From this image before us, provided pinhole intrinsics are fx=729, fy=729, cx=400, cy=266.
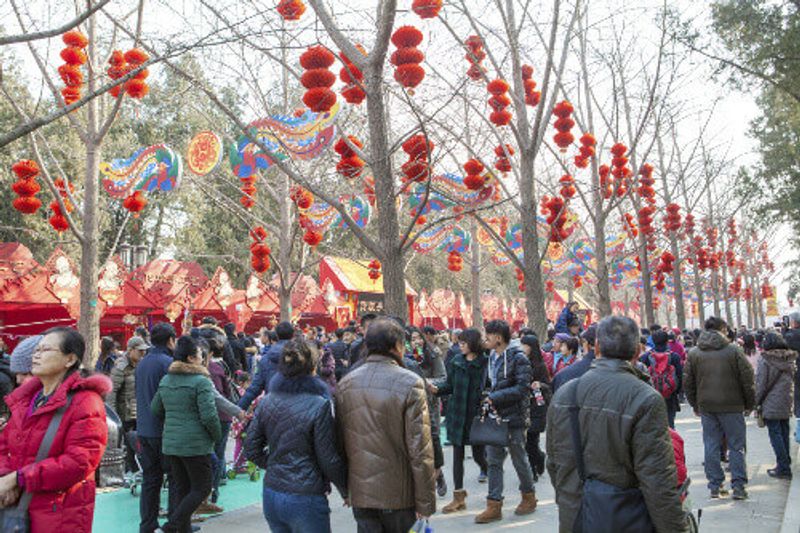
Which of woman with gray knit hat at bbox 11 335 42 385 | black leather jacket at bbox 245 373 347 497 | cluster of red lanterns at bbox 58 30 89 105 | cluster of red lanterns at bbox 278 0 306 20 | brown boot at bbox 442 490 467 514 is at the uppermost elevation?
cluster of red lanterns at bbox 58 30 89 105

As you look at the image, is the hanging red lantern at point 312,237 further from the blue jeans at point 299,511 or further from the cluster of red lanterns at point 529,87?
the blue jeans at point 299,511

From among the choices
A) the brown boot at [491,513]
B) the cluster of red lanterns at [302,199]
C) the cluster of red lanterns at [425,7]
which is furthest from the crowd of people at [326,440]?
the cluster of red lanterns at [302,199]

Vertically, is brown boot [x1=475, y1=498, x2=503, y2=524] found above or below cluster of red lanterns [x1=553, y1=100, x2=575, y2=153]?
below

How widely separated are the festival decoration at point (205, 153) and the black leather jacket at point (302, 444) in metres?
9.64

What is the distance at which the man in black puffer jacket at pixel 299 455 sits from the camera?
12.9 ft

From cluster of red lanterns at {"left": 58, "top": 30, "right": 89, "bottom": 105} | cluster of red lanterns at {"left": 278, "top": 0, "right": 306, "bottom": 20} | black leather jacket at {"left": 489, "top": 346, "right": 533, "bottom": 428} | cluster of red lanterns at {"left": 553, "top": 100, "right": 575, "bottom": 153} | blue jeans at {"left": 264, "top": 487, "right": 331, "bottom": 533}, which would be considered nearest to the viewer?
blue jeans at {"left": 264, "top": 487, "right": 331, "bottom": 533}

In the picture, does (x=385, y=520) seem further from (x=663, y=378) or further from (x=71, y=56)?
(x=71, y=56)

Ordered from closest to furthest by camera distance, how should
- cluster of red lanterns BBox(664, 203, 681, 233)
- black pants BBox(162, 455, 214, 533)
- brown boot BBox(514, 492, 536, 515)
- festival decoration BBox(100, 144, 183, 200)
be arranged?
black pants BBox(162, 455, 214, 533), brown boot BBox(514, 492, 536, 515), festival decoration BBox(100, 144, 183, 200), cluster of red lanterns BBox(664, 203, 681, 233)

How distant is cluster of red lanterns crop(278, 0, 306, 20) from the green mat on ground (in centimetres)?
508

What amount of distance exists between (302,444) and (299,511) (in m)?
0.35

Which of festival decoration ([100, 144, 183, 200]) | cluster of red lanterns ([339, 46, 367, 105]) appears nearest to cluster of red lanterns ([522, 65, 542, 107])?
cluster of red lanterns ([339, 46, 367, 105])

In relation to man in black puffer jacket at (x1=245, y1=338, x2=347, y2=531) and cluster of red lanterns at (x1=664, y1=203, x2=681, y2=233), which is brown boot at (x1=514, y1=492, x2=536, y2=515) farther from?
cluster of red lanterns at (x1=664, y1=203, x2=681, y2=233)

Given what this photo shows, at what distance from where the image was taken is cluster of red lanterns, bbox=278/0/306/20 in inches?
288

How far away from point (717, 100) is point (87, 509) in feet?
55.4
